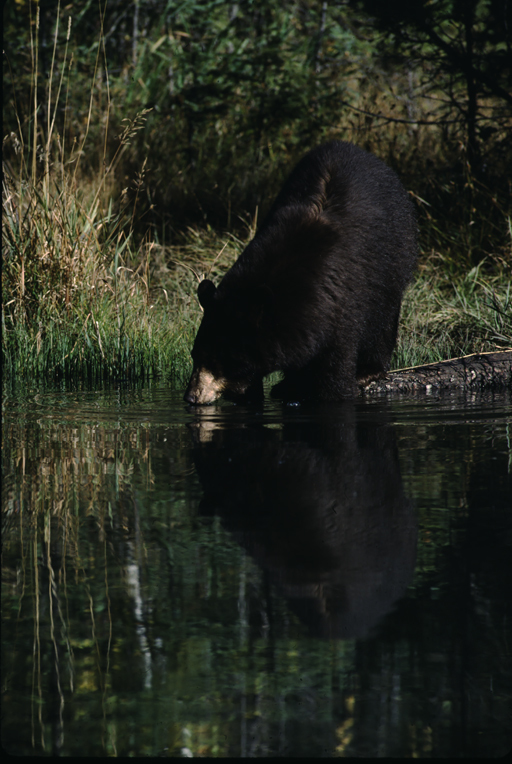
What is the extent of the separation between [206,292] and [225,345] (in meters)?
0.33

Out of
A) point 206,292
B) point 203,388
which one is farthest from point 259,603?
point 206,292

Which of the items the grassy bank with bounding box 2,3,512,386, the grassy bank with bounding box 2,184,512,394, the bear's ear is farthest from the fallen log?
the bear's ear

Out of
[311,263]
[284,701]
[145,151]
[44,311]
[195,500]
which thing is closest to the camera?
[284,701]

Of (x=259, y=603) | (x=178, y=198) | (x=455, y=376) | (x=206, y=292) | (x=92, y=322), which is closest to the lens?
(x=259, y=603)

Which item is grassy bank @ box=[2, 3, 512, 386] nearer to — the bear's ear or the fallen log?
the fallen log

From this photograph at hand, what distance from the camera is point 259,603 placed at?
6.40ft

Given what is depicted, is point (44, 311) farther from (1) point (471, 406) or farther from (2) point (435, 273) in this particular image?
(2) point (435, 273)

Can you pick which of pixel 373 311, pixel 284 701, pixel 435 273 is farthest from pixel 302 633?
pixel 435 273

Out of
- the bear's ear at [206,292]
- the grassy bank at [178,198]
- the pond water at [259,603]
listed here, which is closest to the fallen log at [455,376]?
the grassy bank at [178,198]

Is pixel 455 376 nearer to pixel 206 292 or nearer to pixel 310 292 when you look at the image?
pixel 310 292

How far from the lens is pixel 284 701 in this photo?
1.55 meters

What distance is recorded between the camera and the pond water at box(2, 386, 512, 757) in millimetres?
1499

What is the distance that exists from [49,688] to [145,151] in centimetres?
1096

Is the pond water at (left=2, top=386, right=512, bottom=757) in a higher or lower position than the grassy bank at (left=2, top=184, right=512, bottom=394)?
lower
